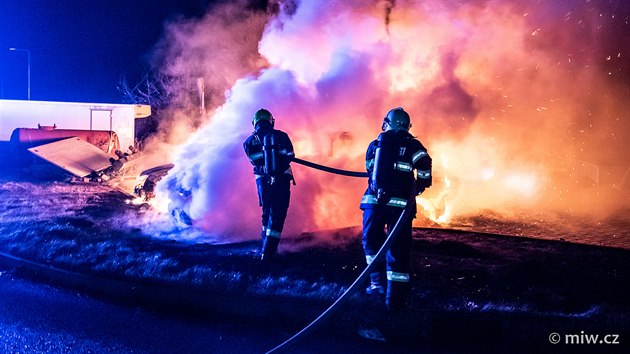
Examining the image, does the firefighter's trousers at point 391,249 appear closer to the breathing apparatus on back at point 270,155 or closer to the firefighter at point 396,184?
the firefighter at point 396,184

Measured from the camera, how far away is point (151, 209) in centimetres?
1006

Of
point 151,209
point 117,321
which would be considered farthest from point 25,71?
point 117,321

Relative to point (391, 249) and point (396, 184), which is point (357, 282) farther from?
point (396, 184)

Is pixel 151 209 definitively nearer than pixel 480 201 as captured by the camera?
Yes

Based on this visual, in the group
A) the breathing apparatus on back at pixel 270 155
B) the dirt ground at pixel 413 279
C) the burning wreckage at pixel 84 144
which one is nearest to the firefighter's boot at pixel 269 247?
the dirt ground at pixel 413 279

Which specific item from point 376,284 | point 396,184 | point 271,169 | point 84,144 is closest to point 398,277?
point 376,284

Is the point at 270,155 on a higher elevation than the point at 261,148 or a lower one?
lower

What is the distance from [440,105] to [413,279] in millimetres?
5669

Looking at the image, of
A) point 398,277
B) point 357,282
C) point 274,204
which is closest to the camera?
point 357,282

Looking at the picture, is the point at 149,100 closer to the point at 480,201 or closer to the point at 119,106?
the point at 119,106

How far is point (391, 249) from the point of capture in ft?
15.1

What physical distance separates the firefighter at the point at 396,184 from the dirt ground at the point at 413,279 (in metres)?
0.36

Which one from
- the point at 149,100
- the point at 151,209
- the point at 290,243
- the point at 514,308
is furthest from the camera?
the point at 149,100

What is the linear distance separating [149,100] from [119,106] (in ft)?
30.0
